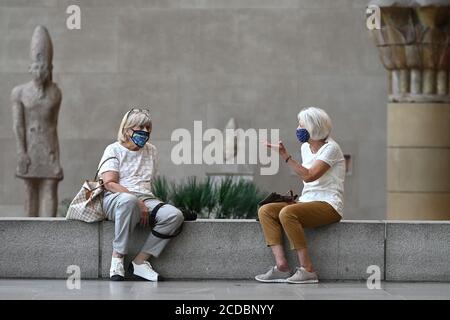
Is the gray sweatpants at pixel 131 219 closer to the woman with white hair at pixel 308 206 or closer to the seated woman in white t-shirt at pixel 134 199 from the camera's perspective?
the seated woman in white t-shirt at pixel 134 199

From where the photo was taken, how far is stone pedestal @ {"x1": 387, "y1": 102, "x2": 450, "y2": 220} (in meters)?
16.0

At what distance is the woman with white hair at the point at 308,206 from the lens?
32.8 ft

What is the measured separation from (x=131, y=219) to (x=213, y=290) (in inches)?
39.0

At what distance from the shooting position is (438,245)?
1036 centimetres

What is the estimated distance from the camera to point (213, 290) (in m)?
9.53

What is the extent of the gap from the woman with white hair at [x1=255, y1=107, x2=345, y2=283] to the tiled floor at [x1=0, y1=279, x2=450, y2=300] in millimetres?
201

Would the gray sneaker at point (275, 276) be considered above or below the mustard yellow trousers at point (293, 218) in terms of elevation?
below

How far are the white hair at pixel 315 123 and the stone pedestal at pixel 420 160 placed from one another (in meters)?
6.14

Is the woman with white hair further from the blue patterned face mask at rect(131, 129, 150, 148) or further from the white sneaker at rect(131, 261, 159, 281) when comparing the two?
the blue patterned face mask at rect(131, 129, 150, 148)

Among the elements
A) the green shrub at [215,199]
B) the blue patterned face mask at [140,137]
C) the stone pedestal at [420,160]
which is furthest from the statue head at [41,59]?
the blue patterned face mask at [140,137]

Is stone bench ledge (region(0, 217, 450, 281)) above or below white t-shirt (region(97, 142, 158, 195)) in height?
below

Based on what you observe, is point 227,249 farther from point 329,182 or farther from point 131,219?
point 329,182

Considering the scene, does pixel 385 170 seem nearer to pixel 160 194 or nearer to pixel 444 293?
pixel 160 194

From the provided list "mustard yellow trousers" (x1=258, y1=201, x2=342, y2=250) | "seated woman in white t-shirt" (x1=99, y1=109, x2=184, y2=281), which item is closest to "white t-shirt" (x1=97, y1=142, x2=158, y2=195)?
"seated woman in white t-shirt" (x1=99, y1=109, x2=184, y2=281)
